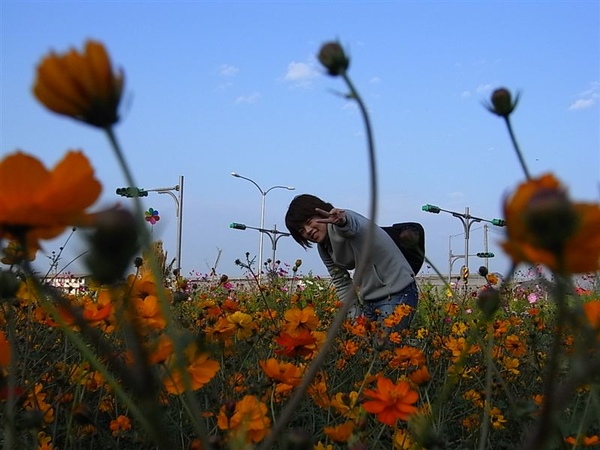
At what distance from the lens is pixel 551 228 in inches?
13.5

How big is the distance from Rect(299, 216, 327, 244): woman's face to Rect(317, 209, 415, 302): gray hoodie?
43 millimetres

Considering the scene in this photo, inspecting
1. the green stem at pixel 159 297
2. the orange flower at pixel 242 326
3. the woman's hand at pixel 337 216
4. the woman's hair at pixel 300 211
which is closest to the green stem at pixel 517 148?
the green stem at pixel 159 297

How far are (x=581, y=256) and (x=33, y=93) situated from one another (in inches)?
12.9

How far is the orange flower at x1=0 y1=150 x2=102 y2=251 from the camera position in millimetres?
450

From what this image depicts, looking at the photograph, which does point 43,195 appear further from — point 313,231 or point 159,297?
point 313,231

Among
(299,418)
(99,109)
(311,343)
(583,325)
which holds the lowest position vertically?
(299,418)

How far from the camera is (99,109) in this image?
16.0 inches

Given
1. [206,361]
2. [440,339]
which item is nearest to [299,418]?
[440,339]

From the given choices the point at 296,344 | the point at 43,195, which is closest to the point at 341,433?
the point at 296,344

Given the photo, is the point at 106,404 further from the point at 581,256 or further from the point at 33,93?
the point at 581,256

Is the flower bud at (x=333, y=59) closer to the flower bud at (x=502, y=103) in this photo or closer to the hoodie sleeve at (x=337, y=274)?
the flower bud at (x=502, y=103)

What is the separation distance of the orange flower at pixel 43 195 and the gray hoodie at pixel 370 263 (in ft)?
9.07

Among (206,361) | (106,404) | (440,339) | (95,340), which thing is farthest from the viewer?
(440,339)

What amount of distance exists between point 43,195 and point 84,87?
0.08 meters
